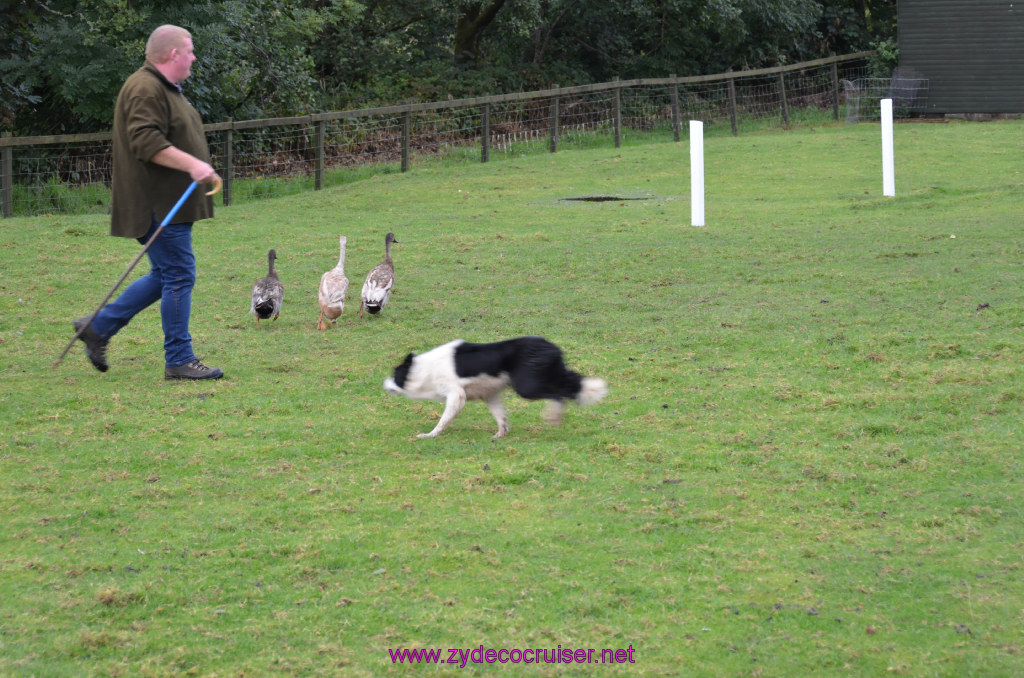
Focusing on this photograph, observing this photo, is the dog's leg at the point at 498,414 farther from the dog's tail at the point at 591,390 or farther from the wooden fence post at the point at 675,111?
the wooden fence post at the point at 675,111

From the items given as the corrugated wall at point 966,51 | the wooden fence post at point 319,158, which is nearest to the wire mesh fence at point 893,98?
the corrugated wall at point 966,51

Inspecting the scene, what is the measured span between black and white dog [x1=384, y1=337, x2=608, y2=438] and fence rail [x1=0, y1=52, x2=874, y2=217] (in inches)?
457

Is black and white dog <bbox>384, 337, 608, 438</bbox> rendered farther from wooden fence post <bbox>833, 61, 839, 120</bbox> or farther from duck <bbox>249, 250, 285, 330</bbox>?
wooden fence post <bbox>833, 61, 839, 120</bbox>

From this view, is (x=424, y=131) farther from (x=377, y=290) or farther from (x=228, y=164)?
(x=377, y=290)

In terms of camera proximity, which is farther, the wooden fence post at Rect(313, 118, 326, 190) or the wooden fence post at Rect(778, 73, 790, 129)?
the wooden fence post at Rect(778, 73, 790, 129)

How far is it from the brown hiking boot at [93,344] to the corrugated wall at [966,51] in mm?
25843

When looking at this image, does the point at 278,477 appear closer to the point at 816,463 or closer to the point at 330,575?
the point at 330,575

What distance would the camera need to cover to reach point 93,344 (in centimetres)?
767

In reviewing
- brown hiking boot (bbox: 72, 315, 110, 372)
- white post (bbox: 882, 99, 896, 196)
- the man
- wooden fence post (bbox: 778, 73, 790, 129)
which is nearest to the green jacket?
the man

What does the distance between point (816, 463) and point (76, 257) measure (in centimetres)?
946

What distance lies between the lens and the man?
7.02 meters

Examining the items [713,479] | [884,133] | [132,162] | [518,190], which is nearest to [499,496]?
[713,479]

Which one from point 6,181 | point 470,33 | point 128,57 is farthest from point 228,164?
point 470,33

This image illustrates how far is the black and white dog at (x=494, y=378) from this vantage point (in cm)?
600
